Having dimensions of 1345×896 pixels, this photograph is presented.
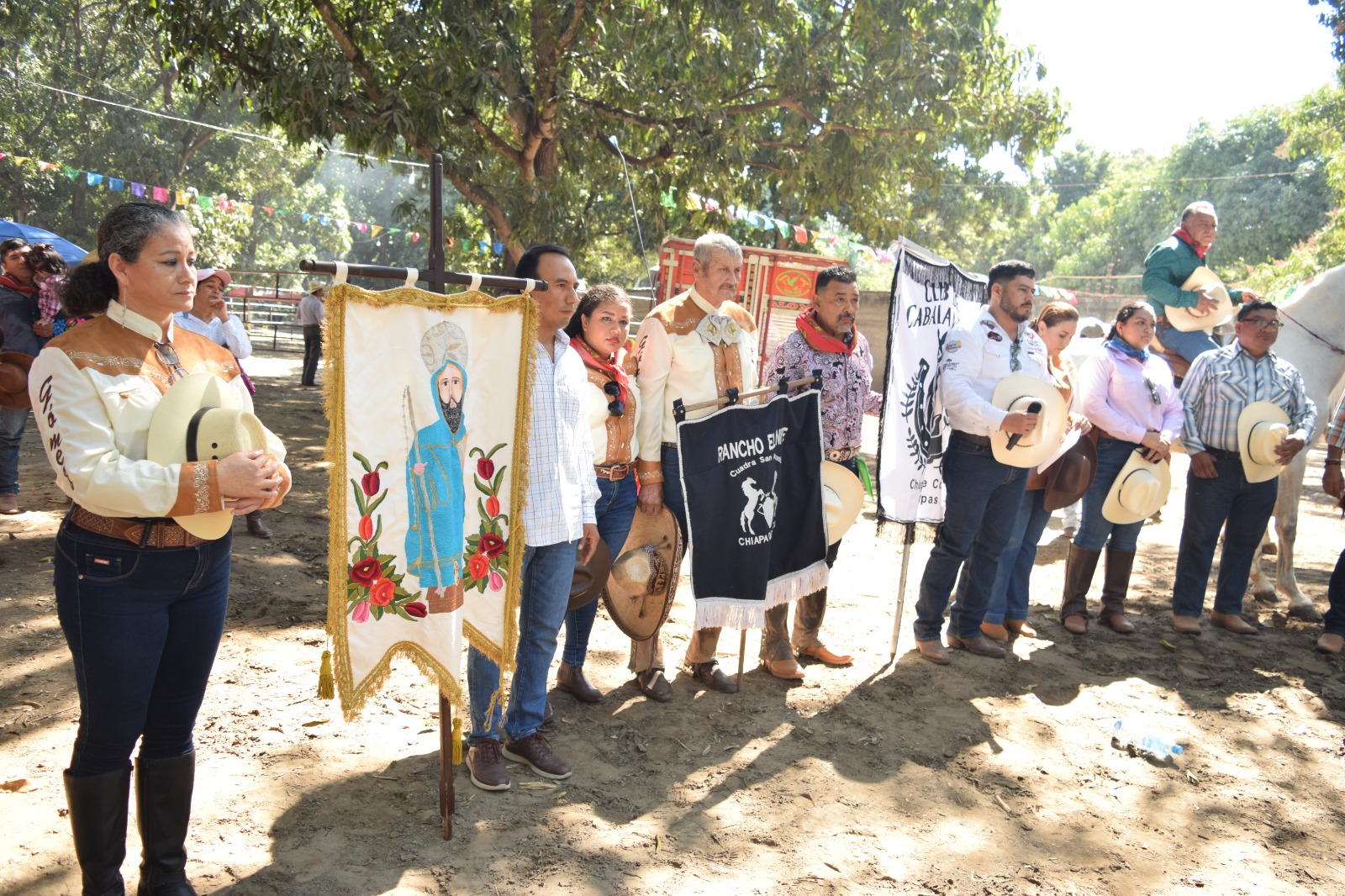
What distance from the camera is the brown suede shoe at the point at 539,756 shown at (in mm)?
3561

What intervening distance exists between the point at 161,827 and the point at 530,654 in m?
1.34

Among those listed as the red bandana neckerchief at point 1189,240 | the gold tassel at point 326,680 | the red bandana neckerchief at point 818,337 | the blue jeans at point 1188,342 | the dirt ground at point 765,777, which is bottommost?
the dirt ground at point 765,777

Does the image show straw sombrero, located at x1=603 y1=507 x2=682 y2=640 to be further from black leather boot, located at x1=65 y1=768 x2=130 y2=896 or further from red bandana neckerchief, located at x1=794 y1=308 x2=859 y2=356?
black leather boot, located at x1=65 y1=768 x2=130 y2=896

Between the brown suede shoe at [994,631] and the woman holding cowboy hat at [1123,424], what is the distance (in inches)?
22.4

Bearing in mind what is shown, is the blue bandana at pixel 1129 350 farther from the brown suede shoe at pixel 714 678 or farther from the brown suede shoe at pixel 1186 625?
the brown suede shoe at pixel 714 678

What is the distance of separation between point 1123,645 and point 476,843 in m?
4.31

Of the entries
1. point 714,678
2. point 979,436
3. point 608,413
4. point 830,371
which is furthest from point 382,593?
point 979,436

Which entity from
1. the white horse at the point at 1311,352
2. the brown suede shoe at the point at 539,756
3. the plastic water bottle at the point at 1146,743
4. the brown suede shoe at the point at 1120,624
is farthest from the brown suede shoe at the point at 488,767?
the white horse at the point at 1311,352

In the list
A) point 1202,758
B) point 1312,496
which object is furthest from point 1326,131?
point 1202,758

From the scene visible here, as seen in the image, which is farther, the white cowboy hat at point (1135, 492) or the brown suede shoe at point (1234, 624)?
the brown suede shoe at point (1234, 624)

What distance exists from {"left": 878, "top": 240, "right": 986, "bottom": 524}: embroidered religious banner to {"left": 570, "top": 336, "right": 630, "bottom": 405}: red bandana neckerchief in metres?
1.50

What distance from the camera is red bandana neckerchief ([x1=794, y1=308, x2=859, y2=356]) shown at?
15.5 ft

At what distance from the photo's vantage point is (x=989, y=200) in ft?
71.8

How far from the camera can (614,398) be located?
4004mm
